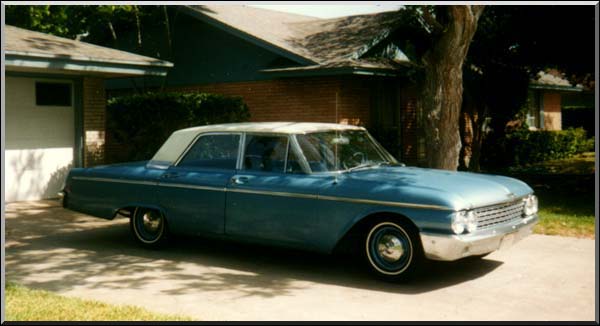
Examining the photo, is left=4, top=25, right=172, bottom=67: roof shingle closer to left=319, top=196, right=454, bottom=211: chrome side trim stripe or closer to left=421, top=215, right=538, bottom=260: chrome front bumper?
left=319, top=196, right=454, bottom=211: chrome side trim stripe

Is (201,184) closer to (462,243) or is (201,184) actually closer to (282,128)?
(282,128)

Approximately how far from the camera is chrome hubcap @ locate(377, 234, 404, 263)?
6.62 m

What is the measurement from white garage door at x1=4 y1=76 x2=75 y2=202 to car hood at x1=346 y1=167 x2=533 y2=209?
8.21 m

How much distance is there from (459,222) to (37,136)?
9708 millimetres

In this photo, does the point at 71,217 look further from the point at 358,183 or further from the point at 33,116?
the point at 358,183

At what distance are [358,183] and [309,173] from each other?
0.61 metres

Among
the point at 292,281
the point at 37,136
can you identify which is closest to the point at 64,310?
the point at 292,281

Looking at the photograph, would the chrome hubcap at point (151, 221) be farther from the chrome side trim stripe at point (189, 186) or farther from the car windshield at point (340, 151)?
the car windshield at point (340, 151)

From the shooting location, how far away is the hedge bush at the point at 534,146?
826 inches

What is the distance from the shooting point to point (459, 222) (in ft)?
20.5

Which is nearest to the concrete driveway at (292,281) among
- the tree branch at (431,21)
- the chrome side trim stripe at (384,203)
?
the chrome side trim stripe at (384,203)

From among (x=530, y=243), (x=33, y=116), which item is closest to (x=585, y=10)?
(x=530, y=243)

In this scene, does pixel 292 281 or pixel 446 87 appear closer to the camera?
pixel 292 281

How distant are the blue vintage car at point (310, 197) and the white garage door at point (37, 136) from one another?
182 inches
